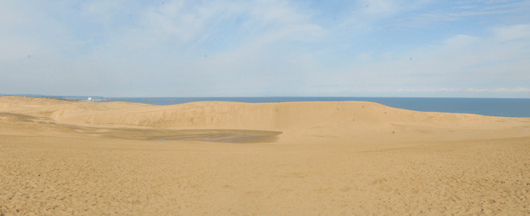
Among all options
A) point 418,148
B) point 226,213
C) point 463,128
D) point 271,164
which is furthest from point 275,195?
point 463,128

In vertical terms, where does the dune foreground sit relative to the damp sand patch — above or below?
above

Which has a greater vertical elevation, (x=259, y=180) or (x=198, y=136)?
(x=259, y=180)

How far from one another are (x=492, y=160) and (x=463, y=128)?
63.3ft

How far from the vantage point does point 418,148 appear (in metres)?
16.4

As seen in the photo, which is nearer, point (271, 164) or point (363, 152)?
point (271, 164)

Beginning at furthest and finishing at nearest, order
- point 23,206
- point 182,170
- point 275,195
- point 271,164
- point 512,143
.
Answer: point 512,143 → point 271,164 → point 182,170 → point 275,195 → point 23,206

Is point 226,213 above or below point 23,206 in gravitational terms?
below

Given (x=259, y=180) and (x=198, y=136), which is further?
(x=198, y=136)

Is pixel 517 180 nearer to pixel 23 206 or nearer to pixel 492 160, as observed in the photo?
pixel 492 160

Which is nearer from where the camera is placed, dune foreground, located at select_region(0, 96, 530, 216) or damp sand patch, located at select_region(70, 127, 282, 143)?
dune foreground, located at select_region(0, 96, 530, 216)

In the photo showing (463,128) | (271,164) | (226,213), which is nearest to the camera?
(226,213)

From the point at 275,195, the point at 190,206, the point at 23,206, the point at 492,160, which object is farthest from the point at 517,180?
the point at 23,206

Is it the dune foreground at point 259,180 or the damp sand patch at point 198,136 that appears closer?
the dune foreground at point 259,180

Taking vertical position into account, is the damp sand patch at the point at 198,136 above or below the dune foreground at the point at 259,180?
below
